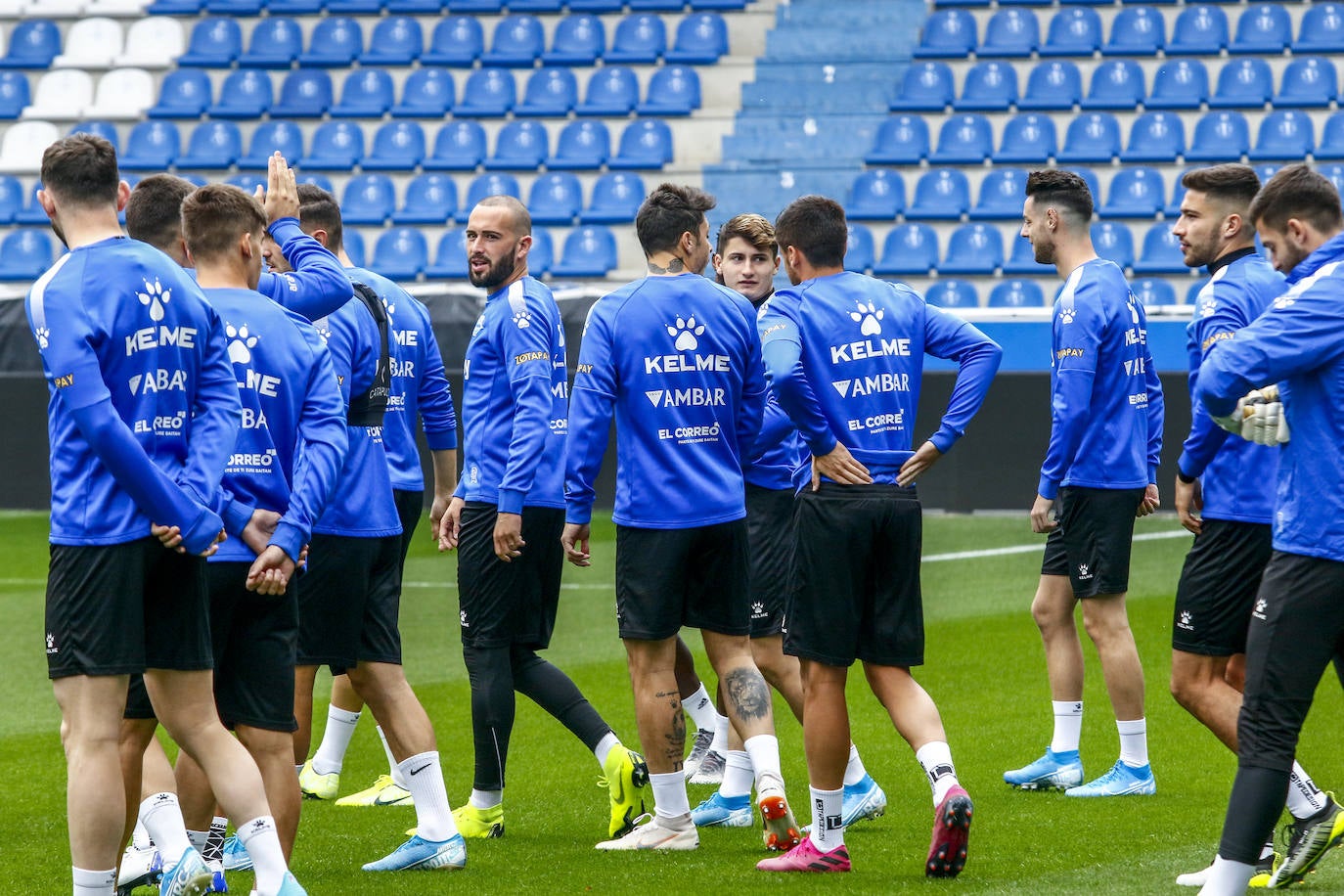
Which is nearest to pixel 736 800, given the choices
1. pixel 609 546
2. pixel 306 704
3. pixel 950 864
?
pixel 950 864

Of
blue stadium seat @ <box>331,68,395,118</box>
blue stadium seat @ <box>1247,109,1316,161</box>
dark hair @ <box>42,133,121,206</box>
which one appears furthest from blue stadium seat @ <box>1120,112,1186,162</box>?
dark hair @ <box>42,133,121,206</box>

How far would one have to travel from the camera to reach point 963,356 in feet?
18.7

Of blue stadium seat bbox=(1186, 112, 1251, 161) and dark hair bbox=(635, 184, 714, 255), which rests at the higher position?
blue stadium seat bbox=(1186, 112, 1251, 161)

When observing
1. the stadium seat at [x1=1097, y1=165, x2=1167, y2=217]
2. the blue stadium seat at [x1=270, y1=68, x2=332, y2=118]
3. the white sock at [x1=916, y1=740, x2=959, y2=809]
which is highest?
the blue stadium seat at [x1=270, y1=68, x2=332, y2=118]

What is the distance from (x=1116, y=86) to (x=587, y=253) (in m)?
6.67

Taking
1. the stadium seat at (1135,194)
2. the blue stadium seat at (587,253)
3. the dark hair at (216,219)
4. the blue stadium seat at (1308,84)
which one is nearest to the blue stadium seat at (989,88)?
the stadium seat at (1135,194)

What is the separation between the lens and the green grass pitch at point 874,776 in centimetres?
534

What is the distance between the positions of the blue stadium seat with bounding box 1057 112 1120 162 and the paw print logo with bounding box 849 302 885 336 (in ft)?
47.8

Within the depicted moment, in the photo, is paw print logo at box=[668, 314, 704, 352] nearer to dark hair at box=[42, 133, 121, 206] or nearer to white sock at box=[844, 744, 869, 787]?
white sock at box=[844, 744, 869, 787]

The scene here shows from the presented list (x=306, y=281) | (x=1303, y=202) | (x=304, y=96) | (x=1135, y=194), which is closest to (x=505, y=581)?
(x=306, y=281)

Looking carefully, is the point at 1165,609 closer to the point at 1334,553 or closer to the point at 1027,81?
the point at 1334,553

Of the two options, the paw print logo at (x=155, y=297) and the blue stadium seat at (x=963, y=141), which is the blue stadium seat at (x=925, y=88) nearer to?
the blue stadium seat at (x=963, y=141)

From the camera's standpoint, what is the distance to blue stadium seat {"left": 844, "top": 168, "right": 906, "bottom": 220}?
19438 mm

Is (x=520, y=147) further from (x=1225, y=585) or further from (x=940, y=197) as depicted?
(x=1225, y=585)
